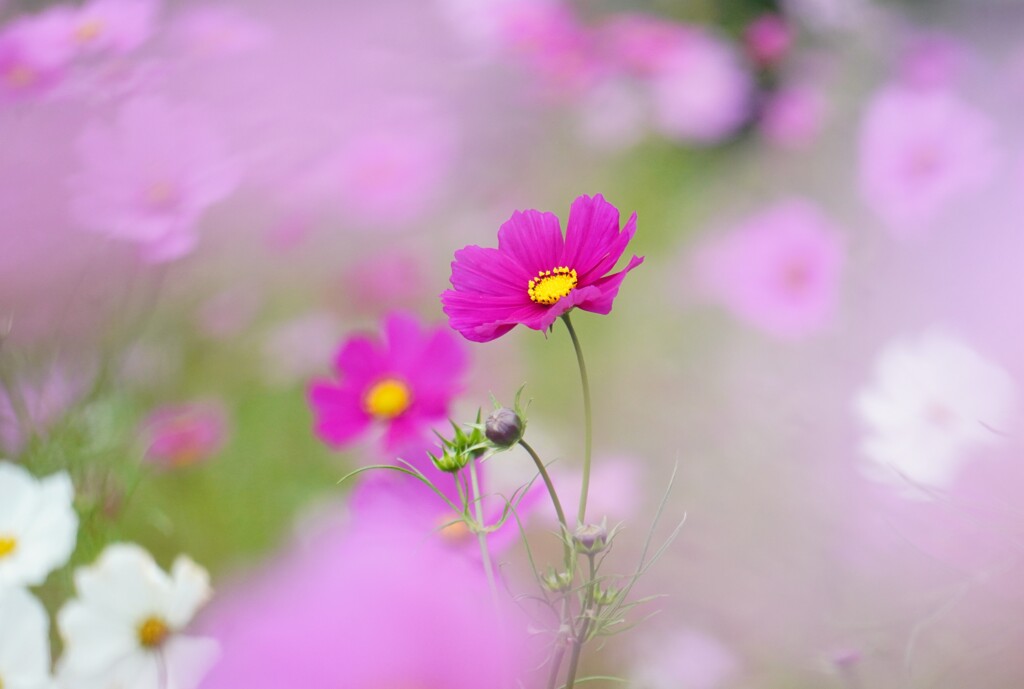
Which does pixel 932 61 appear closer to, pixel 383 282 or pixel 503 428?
pixel 383 282

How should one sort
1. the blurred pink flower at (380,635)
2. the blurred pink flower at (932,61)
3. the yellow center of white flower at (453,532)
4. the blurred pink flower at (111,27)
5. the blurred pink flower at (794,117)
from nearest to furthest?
the blurred pink flower at (380,635), the yellow center of white flower at (453,532), the blurred pink flower at (111,27), the blurred pink flower at (932,61), the blurred pink flower at (794,117)

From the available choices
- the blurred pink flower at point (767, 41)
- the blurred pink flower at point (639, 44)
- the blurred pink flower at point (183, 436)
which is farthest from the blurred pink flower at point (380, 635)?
the blurred pink flower at point (767, 41)

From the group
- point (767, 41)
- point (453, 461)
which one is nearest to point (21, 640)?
point (453, 461)

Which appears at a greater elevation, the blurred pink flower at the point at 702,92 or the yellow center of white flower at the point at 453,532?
the yellow center of white flower at the point at 453,532

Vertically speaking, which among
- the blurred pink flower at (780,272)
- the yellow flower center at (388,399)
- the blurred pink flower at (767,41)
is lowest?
the blurred pink flower at (780,272)

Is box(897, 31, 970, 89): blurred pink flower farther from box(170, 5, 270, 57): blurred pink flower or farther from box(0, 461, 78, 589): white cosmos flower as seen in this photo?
box(0, 461, 78, 589): white cosmos flower

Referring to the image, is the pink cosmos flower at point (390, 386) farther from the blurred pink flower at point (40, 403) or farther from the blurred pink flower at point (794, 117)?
the blurred pink flower at point (794, 117)

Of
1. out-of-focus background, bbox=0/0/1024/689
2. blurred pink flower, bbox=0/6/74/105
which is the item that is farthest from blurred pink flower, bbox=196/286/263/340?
blurred pink flower, bbox=0/6/74/105
